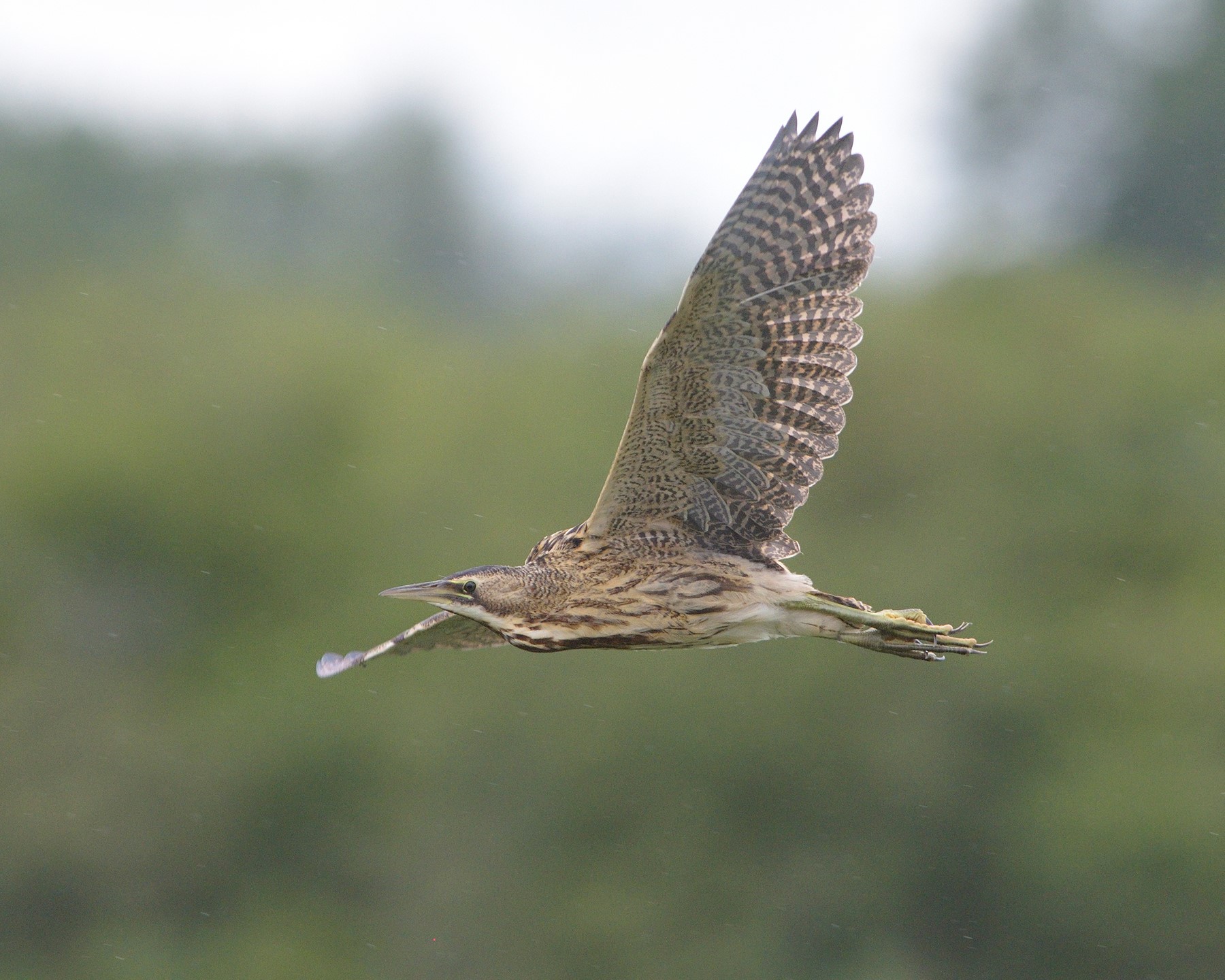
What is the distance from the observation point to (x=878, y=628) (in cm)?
698

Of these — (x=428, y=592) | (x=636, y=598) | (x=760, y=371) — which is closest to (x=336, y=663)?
(x=428, y=592)

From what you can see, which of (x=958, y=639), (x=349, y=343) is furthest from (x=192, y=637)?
(x=958, y=639)

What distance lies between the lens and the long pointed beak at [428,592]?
21.4ft

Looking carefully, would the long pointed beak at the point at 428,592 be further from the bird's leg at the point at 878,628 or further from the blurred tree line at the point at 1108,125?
the blurred tree line at the point at 1108,125

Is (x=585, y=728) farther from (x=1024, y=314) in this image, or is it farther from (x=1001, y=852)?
(x=1024, y=314)

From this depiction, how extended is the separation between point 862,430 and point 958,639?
2020 cm

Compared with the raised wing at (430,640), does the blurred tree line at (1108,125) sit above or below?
above

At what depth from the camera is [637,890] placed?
23.0 meters

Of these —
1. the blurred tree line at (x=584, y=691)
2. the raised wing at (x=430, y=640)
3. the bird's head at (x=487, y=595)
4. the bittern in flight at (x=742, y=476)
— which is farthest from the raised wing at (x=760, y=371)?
the blurred tree line at (x=584, y=691)

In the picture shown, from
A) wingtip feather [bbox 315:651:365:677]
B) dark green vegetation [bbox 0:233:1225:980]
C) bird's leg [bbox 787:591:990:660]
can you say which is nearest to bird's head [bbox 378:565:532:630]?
wingtip feather [bbox 315:651:365:677]

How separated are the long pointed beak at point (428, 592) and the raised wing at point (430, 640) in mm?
409

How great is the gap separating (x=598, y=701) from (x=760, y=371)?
1710 cm

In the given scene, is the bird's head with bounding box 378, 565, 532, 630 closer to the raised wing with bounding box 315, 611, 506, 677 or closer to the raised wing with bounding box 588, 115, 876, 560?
the raised wing with bounding box 315, 611, 506, 677

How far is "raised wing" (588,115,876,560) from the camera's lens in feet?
22.0
